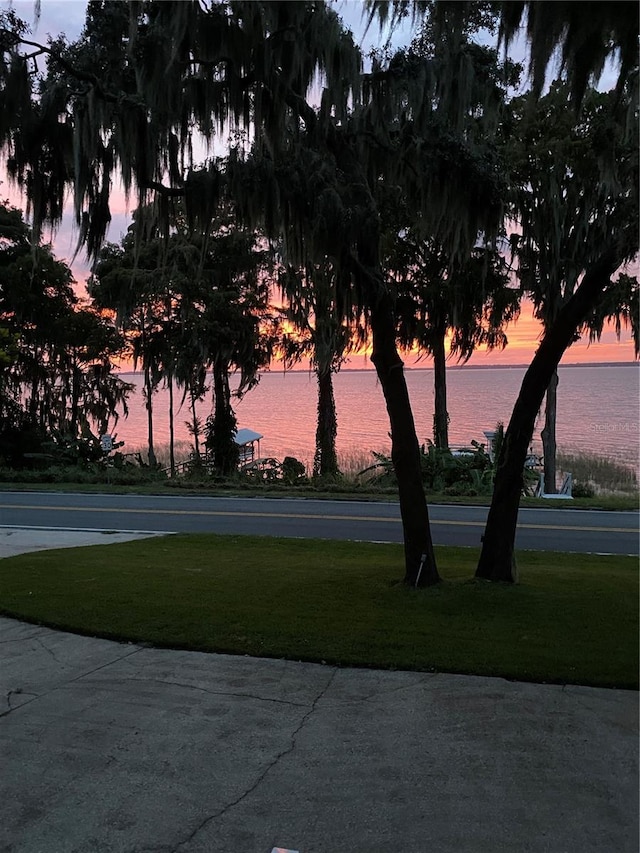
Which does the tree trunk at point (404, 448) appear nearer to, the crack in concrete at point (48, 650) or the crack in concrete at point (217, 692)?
the crack in concrete at point (217, 692)

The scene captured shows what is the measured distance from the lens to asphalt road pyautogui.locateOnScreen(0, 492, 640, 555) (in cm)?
1177

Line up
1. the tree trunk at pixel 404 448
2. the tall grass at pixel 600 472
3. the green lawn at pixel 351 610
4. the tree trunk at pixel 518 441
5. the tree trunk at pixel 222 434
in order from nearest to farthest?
the green lawn at pixel 351 610 < the tree trunk at pixel 518 441 < the tree trunk at pixel 404 448 < the tree trunk at pixel 222 434 < the tall grass at pixel 600 472

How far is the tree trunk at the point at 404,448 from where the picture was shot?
6.91m

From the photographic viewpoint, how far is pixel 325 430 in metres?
23.9

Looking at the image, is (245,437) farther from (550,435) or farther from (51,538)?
(51,538)

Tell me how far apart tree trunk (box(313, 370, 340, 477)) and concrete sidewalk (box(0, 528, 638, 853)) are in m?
18.1

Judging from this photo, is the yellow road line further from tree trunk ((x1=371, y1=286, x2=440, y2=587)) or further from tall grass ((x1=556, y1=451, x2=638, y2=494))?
tall grass ((x1=556, y1=451, x2=638, y2=494))

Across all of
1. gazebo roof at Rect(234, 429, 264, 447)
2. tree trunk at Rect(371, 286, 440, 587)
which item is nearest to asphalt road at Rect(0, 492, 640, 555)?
tree trunk at Rect(371, 286, 440, 587)

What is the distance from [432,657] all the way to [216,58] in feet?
18.1

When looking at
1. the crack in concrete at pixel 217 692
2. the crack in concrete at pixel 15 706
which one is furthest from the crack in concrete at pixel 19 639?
the crack in concrete at pixel 217 692

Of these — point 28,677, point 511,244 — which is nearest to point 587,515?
point 511,244

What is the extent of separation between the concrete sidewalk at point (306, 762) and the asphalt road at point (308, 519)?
6.97 metres

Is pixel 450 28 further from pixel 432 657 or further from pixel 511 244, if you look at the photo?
pixel 511 244

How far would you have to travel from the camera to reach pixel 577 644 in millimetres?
5176
